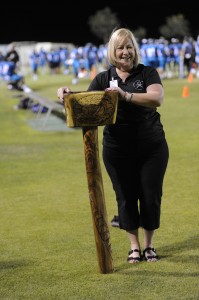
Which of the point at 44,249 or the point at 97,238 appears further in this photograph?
the point at 44,249

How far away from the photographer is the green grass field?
17.3 ft

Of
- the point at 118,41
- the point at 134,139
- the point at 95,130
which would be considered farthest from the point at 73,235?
the point at 118,41

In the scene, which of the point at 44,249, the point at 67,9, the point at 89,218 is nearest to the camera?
the point at 44,249

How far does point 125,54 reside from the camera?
5.42 m

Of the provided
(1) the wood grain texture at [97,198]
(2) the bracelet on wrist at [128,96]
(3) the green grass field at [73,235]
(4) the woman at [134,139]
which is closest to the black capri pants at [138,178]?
(4) the woman at [134,139]

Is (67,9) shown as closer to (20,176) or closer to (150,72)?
(20,176)

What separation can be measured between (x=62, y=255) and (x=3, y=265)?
535 millimetres

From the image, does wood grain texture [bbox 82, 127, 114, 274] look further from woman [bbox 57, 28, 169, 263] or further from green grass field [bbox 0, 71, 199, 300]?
woman [bbox 57, 28, 169, 263]

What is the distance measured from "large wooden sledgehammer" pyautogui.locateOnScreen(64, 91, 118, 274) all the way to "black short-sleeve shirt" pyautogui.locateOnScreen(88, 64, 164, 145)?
217 mm

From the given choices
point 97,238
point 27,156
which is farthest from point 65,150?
point 97,238

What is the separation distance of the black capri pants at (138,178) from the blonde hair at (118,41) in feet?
2.15

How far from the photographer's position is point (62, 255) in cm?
624

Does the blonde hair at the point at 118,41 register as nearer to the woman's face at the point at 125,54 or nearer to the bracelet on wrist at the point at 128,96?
the woman's face at the point at 125,54

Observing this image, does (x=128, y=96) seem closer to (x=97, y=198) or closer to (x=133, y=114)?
(x=133, y=114)
